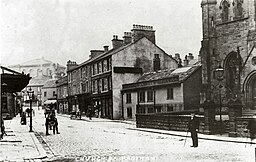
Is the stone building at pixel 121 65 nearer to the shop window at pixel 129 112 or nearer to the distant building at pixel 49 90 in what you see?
the shop window at pixel 129 112

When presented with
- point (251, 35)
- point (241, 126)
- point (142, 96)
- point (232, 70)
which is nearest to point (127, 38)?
point (142, 96)

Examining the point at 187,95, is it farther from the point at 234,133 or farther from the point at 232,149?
the point at 232,149

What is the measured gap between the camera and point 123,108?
36.4 m

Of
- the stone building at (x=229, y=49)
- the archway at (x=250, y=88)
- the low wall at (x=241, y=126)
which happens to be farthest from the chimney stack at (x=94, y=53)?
the low wall at (x=241, y=126)

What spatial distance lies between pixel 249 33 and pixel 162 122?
27.7 feet

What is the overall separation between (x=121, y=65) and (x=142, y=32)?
4.54 metres

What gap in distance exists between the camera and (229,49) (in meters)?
25.9

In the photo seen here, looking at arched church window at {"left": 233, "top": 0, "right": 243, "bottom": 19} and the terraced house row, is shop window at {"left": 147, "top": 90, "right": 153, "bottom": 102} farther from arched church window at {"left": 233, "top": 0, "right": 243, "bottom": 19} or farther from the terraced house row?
arched church window at {"left": 233, "top": 0, "right": 243, "bottom": 19}

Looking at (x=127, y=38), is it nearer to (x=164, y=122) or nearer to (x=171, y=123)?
(x=164, y=122)

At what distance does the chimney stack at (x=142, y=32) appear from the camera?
3738 cm

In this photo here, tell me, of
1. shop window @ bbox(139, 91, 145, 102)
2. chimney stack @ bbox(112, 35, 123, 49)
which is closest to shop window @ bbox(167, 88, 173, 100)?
shop window @ bbox(139, 91, 145, 102)

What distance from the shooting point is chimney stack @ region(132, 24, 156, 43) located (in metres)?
37.4

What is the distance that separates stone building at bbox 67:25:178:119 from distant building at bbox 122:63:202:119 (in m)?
1.52

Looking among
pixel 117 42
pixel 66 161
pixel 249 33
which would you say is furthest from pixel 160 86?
pixel 66 161
